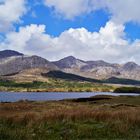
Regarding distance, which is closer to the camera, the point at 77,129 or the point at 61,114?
the point at 77,129

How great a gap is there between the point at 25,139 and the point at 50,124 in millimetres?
5764

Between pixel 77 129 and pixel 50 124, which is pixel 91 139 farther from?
pixel 50 124

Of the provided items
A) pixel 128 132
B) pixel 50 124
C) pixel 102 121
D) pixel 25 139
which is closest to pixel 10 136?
pixel 25 139

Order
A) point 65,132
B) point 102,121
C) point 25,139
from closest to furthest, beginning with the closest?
point 25,139 < point 65,132 < point 102,121

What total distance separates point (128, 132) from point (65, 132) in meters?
3.76

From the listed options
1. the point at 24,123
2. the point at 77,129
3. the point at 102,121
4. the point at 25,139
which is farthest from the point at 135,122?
the point at 25,139

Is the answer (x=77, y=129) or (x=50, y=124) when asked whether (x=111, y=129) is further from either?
(x=50, y=124)

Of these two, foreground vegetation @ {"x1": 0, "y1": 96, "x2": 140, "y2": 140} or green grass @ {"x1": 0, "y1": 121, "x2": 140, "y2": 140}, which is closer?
green grass @ {"x1": 0, "y1": 121, "x2": 140, "y2": 140}

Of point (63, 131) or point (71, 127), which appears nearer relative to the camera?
point (63, 131)

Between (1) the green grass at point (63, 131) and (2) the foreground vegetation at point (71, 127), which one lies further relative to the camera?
(2) the foreground vegetation at point (71, 127)

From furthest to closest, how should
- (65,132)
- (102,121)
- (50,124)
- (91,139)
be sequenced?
(102,121) → (50,124) → (65,132) → (91,139)

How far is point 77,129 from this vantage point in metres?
21.6

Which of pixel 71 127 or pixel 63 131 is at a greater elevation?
pixel 71 127

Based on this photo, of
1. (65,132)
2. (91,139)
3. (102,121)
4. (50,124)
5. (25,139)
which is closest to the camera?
(25,139)
